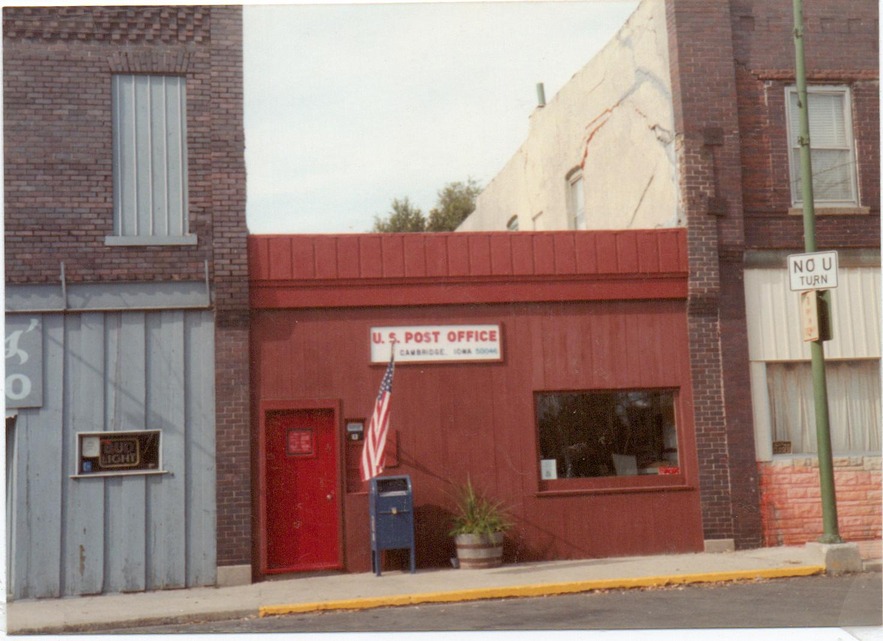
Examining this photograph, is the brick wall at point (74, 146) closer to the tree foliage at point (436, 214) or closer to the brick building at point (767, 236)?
the brick building at point (767, 236)

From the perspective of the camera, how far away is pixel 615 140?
56.1 ft

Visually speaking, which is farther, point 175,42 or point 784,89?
point 784,89

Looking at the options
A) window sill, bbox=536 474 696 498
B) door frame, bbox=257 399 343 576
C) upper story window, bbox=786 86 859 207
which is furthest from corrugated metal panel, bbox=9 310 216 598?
upper story window, bbox=786 86 859 207

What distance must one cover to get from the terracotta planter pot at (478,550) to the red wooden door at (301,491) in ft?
5.46

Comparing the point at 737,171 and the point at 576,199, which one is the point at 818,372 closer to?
the point at 737,171

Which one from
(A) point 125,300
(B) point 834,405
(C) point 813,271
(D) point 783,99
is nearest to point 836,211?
(D) point 783,99

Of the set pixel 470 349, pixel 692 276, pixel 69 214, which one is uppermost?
pixel 69 214

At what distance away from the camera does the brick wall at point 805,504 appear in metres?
14.2

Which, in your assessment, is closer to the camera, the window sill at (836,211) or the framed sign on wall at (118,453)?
the framed sign on wall at (118,453)

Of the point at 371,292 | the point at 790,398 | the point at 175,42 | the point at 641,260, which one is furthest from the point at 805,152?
the point at 175,42

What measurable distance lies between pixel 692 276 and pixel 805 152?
7.50 feet

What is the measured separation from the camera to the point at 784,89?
1494 centimetres

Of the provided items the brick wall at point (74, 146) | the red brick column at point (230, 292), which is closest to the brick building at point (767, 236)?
the red brick column at point (230, 292)

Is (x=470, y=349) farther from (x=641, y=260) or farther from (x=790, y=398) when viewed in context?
(x=790, y=398)
